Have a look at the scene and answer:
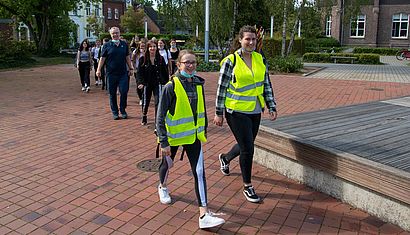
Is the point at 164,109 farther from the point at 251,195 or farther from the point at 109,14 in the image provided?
the point at 109,14

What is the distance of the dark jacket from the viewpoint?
7.88 m

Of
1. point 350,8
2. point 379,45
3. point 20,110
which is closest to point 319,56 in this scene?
point 350,8

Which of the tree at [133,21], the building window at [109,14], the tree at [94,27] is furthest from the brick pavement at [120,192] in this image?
the building window at [109,14]

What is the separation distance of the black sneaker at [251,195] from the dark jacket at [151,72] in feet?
12.9

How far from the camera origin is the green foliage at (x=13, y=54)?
25.6 m

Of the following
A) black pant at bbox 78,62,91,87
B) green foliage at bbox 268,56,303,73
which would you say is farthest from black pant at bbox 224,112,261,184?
green foliage at bbox 268,56,303,73

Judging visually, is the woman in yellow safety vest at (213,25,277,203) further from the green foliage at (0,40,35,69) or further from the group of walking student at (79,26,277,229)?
the green foliage at (0,40,35,69)

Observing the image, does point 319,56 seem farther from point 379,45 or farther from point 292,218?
point 292,218

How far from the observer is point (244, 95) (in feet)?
14.6

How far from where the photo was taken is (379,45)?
1750 inches

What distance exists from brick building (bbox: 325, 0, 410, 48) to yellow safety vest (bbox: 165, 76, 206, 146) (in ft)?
139

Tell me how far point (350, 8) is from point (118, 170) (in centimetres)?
2572

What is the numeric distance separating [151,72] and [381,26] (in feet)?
139

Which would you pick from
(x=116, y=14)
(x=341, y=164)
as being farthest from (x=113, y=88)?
(x=116, y=14)
